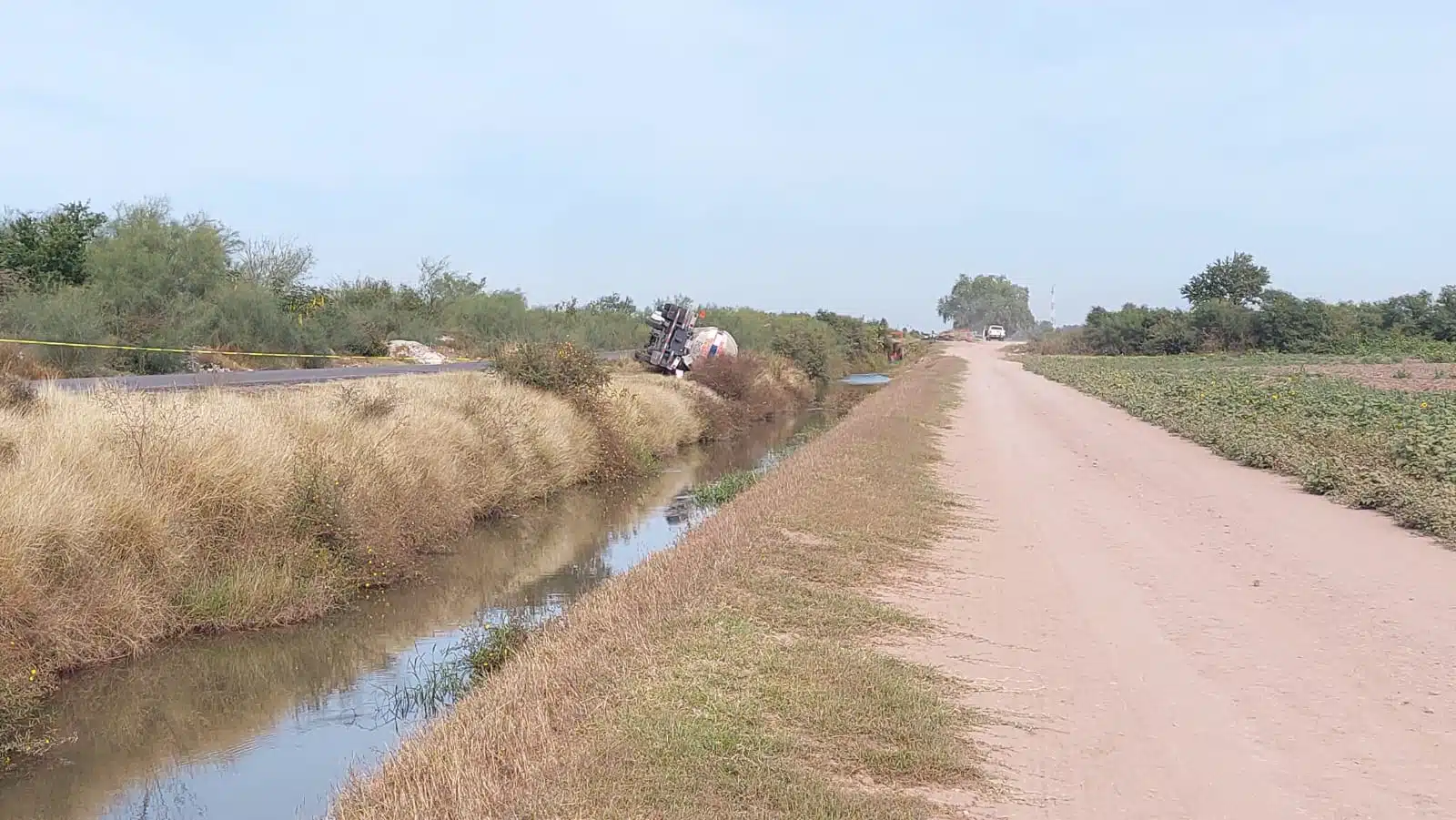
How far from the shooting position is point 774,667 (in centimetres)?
687

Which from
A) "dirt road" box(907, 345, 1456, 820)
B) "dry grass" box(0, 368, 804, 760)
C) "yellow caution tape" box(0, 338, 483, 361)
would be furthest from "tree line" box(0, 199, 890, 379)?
"dirt road" box(907, 345, 1456, 820)

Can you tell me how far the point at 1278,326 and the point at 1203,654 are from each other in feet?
240

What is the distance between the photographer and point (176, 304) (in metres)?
29.4

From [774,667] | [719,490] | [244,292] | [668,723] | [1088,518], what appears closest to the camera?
[668,723]

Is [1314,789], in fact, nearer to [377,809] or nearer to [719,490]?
[377,809]

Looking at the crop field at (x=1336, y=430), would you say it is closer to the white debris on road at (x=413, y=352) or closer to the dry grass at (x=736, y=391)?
the dry grass at (x=736, y=391)

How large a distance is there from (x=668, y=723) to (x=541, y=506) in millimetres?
13741

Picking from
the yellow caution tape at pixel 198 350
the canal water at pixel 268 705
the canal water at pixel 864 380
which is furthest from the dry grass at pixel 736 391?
the canal water at pixel 268 705

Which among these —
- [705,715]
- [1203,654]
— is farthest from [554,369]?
[705,715]

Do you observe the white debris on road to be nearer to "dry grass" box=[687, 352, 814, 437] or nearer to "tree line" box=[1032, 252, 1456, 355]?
"dry grass" box=[687, 352, 814, 437]

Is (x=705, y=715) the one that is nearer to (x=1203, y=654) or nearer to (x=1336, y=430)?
(x=1203, y=654)

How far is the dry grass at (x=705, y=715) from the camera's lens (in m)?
5.04

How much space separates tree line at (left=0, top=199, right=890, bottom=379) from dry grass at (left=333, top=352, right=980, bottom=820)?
60.2 ft

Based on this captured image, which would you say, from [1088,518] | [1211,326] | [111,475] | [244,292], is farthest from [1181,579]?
[1211,326]
